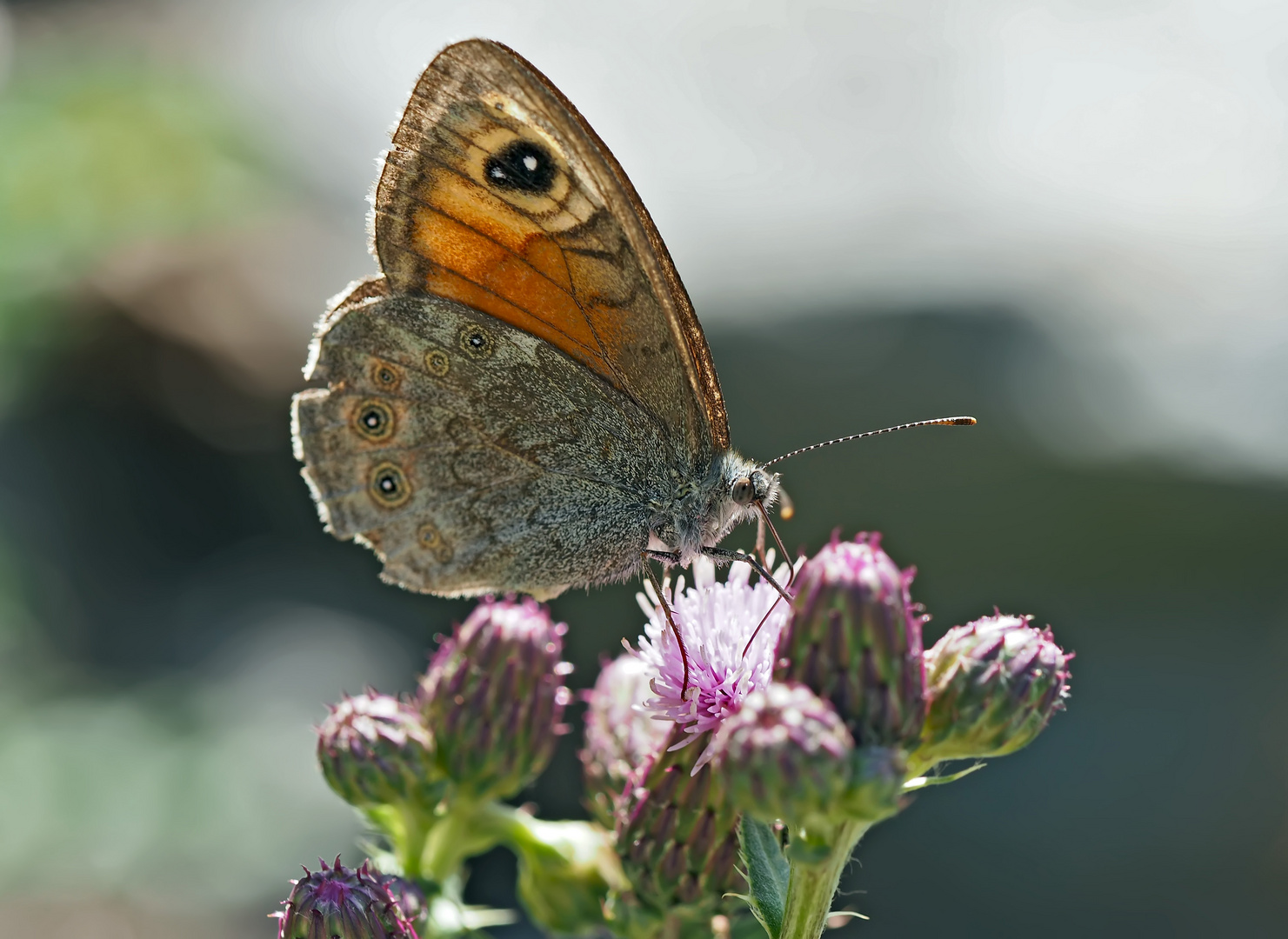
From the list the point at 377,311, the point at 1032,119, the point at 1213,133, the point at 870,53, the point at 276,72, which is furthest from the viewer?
the point at 276,72

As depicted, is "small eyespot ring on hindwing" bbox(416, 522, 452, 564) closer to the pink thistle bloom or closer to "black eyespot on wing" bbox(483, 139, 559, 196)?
the pink thistle bloom

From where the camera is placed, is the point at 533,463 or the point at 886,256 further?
the point at 886,256

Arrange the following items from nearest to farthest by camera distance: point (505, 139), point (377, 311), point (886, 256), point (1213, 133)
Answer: point (505, 139) → point (377, 311) → point (886, 256) → point (1213, 133)

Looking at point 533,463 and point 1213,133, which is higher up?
point 1213,133

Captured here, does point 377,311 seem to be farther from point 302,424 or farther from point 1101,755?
point 1101,755

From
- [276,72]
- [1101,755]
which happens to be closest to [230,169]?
[276,72]

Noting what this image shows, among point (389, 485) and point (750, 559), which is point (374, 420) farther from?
point (750, 559)
